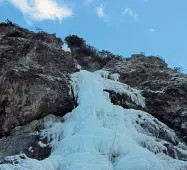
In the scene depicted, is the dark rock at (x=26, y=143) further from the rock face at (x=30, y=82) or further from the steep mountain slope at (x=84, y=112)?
the rock face at (x=30, y=82)

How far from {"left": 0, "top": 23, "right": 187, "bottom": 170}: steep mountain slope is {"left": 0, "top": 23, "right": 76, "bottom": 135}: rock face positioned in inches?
1.2

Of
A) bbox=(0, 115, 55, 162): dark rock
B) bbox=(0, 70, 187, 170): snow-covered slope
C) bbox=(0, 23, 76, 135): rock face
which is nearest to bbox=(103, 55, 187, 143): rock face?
bbox=(0, 70, 187, 170): snow-covered slope

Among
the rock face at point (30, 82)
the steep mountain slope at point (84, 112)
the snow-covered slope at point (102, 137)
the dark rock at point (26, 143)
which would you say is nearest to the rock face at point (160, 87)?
the steep mountain slope at point (84, 112)

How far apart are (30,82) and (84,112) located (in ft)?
6.97

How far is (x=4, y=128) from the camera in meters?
12.6

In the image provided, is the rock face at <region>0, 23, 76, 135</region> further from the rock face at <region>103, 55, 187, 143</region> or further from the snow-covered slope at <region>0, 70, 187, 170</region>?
the rock face at <region>103, 55, 187, 143</region>

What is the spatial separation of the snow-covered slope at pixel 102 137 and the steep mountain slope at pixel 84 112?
2cm

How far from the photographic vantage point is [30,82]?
13273 millimetres

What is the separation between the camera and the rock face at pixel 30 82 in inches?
503

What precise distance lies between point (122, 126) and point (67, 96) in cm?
263

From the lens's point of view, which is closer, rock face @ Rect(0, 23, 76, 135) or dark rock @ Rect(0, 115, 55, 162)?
dark rock @ Rect(0, 115, 55, 162)

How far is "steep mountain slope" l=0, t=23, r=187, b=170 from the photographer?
9.56 m

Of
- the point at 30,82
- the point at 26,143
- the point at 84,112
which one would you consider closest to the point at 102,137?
the point at 84,112

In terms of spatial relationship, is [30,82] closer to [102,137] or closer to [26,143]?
[26,143]
